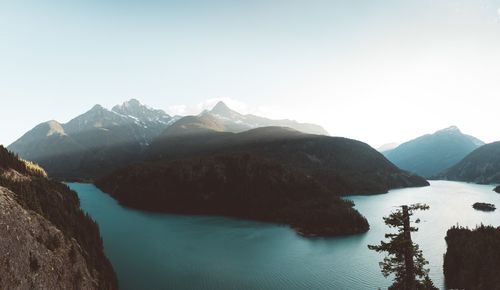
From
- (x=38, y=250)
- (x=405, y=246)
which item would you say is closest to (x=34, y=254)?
(x=38, y=250)

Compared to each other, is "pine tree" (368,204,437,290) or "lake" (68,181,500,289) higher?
"pine tree" (368,204,437,290)

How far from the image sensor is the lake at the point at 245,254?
2739 inches

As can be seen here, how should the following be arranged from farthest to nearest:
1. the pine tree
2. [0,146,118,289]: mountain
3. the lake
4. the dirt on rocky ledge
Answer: the lake, [0,146,118,289]: mountain, the dirt on rocky ledge, the pine tree

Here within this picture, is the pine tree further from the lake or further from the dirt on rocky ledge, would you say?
the lake

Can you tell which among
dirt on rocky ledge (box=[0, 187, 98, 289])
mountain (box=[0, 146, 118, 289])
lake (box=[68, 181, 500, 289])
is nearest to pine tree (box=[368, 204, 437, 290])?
dirt on rocky ledge (box=[0, 187, 98, 289])

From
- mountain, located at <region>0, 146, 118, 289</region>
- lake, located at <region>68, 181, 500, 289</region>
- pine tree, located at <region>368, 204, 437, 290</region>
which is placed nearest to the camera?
pine tree, located at <region>368, 204, 437, 290</region>

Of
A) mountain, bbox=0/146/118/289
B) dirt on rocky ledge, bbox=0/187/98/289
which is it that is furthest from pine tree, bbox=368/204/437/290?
mountain, bbox=0/146/118/289

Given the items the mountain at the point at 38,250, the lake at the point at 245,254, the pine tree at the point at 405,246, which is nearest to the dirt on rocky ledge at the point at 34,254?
the mountain at the point at 38,250

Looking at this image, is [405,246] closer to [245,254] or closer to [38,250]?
[38,250]

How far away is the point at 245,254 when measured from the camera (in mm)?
95125

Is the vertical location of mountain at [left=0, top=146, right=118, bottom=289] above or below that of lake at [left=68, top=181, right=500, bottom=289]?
above

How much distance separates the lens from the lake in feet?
228

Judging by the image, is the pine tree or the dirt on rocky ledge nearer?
the pine tree

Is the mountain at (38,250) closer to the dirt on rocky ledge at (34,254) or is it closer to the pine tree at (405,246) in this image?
the dirt on rocky ledge at (34,254)
